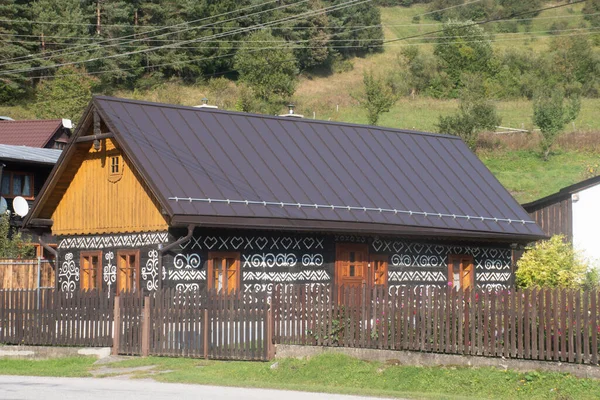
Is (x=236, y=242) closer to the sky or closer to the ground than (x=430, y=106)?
closer to the ground

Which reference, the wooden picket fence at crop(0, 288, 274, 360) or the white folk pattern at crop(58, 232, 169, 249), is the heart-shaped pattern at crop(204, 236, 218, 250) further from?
the wooden picket fence at crop(0, 288, 274, 360)

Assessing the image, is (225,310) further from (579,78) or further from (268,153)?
(579,78)

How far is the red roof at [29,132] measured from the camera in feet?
185

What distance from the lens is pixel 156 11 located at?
3920 inches

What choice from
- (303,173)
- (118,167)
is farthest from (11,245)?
(303,173)

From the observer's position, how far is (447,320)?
63.6ft

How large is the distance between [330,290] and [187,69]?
8213 centimetres

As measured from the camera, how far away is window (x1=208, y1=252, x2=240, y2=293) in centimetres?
2698

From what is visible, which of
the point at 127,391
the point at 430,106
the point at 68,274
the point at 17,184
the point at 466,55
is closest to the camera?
the point at 127,391

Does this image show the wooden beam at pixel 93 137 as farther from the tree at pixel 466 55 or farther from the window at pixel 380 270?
the tree at pixel 466 55

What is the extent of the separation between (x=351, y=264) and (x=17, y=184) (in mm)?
18877

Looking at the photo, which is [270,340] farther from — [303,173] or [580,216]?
[580,216]

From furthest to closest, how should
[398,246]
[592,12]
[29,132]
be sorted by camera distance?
[592,12]
[29,132]
[398,246]

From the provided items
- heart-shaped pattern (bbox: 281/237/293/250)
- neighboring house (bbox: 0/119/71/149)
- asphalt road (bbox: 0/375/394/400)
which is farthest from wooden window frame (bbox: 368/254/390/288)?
neighboring house (bbox: 0/119/71/149)
